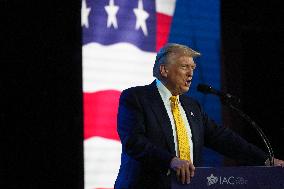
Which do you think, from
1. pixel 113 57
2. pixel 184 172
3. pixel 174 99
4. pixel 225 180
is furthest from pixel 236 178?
pixel 113 57

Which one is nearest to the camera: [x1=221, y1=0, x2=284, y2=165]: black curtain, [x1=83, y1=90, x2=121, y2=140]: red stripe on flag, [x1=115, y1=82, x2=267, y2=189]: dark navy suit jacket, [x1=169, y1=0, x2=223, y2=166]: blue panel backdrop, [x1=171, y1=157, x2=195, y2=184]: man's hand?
[x1=171, y1=157, x2=195, y2=184]: man's hand

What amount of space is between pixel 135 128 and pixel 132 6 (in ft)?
7.02

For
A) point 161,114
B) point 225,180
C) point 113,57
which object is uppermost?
point 113,57

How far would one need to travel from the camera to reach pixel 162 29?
16.0ft

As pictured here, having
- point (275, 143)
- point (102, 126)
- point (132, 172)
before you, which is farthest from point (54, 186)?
point (275, 143)

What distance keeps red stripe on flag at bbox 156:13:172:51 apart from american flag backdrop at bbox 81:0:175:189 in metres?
0.11

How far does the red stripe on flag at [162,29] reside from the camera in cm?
486

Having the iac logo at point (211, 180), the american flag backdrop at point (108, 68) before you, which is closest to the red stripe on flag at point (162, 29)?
the american flag backdrop at point (108, 68)

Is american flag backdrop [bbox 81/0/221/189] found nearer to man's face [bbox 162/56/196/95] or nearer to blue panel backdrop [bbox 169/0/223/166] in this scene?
blue panel backdrop [bbox 169/0/223/166]

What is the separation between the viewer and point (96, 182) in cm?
442

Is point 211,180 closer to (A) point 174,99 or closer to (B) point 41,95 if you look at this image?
(A) point 174,99

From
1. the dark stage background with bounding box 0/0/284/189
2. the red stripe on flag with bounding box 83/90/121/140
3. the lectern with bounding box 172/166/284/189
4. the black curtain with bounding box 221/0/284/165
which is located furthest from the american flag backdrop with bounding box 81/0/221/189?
the lectern with bounding box 172/166/284/189

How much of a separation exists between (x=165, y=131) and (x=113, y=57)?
179 centimetres

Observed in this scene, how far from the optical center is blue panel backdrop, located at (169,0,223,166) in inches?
197
